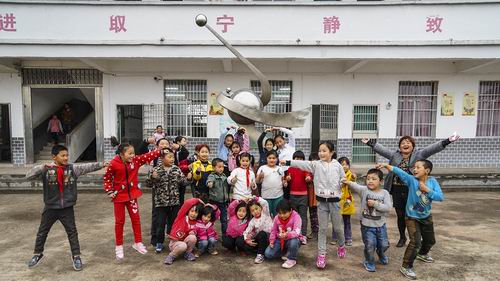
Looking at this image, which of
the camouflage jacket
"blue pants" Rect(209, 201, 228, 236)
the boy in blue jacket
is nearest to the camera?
the boy in blue jacket

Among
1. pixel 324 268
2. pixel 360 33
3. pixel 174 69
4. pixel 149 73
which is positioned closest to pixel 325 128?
pixel 360 33

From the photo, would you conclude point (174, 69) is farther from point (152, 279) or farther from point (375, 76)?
point (152, 279)

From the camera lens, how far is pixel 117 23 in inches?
321

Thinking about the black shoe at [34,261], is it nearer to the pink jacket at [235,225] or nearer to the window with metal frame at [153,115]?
the pink jacket at [235,225]

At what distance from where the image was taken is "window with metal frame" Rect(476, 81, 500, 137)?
9.34 meters

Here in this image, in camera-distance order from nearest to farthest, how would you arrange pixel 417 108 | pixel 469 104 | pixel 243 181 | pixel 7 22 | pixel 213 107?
pixel 243 181 < pixel 7 22 < pixel 213 107 < pixel 469 104 < pixel 417 108

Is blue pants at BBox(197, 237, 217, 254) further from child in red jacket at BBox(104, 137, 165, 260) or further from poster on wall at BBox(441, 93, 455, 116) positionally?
poster on wall at BBox(441, 93, 455, 116)

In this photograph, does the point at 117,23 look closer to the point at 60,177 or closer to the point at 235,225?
the point at 60,177

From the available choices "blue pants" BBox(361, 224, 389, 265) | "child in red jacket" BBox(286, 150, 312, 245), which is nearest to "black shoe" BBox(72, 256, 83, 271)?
"child in red jacket" BBox(286, 150, 312, 245)

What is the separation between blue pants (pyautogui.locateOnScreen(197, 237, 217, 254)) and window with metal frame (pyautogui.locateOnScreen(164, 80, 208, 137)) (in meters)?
5.56

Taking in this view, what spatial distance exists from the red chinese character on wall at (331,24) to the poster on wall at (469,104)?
406 cm

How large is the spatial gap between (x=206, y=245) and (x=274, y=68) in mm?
6045

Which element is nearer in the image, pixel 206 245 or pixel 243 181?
pixel 206 245

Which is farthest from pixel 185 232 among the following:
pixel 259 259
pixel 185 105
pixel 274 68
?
pixel 274 68
